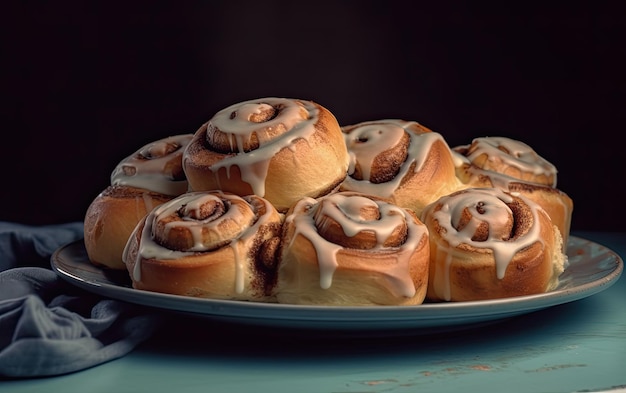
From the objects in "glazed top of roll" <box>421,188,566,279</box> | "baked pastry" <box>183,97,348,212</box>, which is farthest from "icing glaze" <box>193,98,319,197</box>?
"glazed top of roll" <box>421,188,566,279</box>

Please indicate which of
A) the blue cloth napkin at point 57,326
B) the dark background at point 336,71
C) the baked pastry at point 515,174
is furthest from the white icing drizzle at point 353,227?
the dark background at point 336,71

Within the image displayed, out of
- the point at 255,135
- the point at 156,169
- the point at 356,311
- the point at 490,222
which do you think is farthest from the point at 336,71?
the point at 356,311

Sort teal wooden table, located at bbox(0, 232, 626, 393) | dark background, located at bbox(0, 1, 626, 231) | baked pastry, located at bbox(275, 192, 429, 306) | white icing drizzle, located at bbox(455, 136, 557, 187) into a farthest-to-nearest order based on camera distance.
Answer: dark background, located at bbox(0, 1, 626, 231) < white icing drizzle, located at bbox(455, 136, 557, 187) < baked pastry, located at bbox(275, 192, 429, 306) < teal wooden table, located at bbox(0, 232, 626, 393)

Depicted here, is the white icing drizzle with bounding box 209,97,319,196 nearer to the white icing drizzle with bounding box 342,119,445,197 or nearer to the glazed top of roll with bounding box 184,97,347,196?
the glazed top of roll with bounding box 184,97,347,196

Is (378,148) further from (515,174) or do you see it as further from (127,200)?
(127,200)

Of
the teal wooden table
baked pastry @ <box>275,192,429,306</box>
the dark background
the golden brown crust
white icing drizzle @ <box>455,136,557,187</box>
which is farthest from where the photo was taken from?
the dark background
